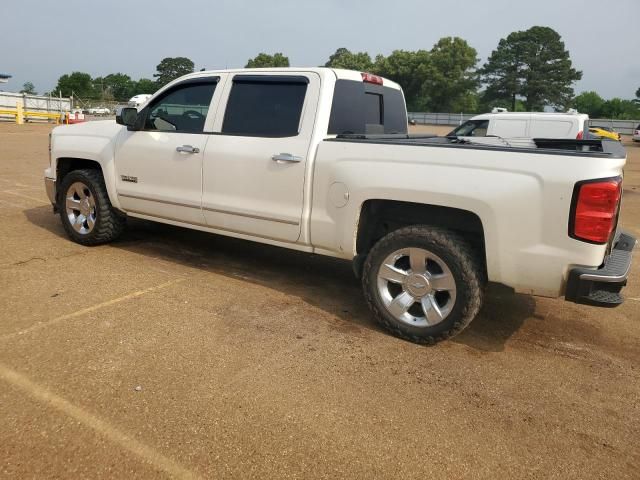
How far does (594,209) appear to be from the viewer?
2.98 meters

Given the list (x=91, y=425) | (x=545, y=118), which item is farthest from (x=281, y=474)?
(x=545, y=118)

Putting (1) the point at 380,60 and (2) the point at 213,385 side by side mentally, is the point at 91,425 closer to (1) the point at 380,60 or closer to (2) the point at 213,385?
A: (2) the point at 213,385

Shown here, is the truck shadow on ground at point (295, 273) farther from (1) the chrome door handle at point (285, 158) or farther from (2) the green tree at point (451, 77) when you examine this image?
(2) the green tree at point (451, 77)

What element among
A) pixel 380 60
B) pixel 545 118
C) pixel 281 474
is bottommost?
pixel 281 474

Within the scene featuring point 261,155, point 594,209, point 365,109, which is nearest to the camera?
point 594,209

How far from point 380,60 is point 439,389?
8123 cm

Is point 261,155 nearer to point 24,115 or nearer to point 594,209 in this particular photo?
point 594,209

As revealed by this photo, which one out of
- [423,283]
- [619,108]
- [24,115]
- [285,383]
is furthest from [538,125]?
[619,108]

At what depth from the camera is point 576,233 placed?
3.04 meters

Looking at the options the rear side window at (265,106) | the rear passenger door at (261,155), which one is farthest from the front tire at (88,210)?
the rear side window at (265,106)

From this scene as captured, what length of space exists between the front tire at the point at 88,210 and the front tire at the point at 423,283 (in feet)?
9.92

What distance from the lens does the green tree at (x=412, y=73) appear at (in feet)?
236

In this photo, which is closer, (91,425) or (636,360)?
(91,425)

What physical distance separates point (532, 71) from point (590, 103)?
21770 mm
